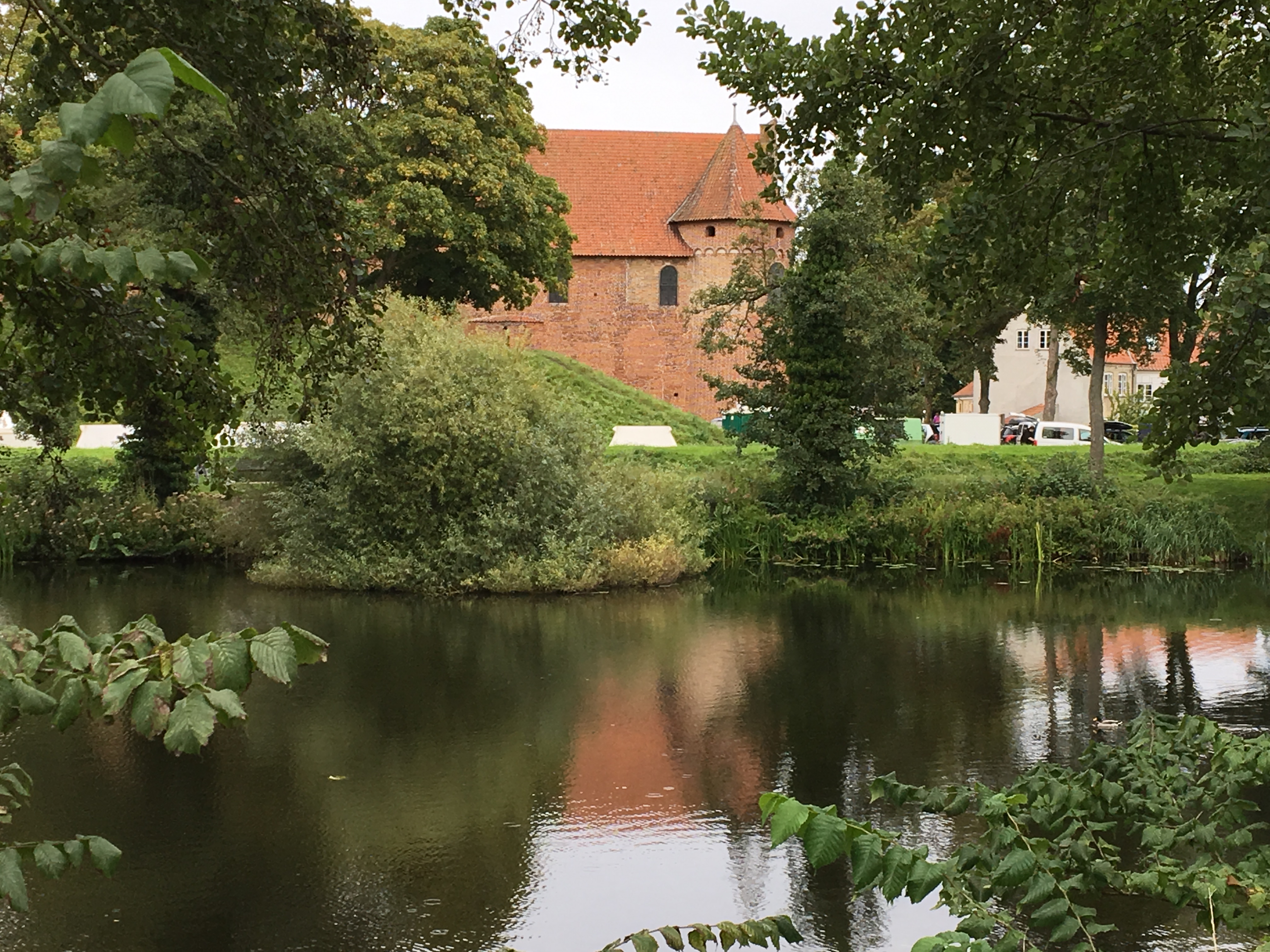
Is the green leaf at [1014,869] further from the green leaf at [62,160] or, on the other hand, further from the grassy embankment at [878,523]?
the grassy embankment at [878,523]

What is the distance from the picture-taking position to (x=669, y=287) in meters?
53.1

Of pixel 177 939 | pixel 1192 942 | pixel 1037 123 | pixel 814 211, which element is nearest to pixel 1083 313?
pixel 814 211

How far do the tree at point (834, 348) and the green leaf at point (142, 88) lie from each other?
73.1 ft

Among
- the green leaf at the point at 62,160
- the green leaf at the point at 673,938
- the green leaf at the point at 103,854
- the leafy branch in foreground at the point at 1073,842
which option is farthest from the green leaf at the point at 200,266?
the green leaf at the point at 673,938

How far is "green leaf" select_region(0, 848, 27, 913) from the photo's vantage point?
2.46m

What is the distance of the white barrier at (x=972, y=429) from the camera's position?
1586 inches

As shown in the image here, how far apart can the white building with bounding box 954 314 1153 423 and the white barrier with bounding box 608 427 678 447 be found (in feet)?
97.1

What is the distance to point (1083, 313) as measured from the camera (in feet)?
95.8

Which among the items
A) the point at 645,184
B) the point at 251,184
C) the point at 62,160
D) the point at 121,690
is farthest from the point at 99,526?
the point at 645,184

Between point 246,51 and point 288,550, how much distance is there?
14.9m

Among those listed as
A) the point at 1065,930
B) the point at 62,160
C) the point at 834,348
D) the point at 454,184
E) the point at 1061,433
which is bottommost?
the point at 1065,930

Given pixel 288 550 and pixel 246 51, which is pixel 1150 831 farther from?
pixel 288 550

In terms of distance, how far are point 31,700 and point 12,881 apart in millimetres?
374

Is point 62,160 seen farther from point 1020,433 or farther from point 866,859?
point 1020,433
